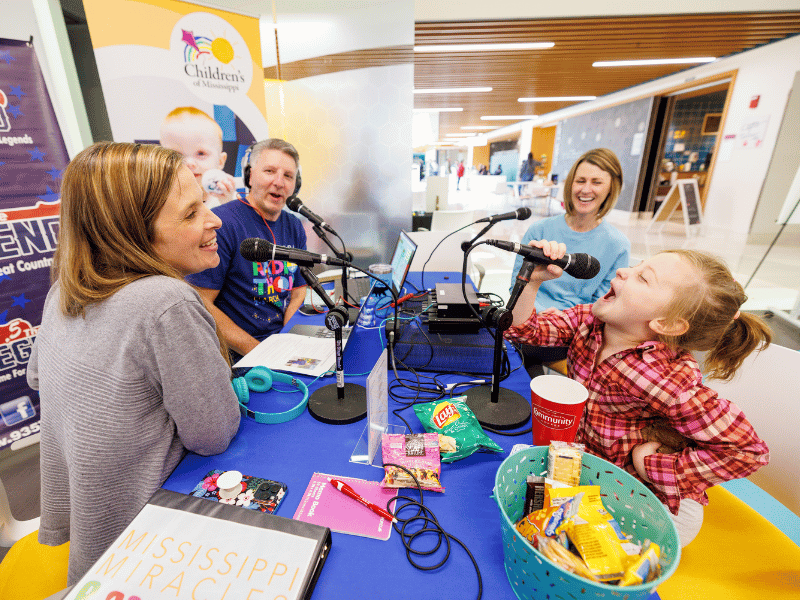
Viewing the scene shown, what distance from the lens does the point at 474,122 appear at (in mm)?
14633

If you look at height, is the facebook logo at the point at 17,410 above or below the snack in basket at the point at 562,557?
below

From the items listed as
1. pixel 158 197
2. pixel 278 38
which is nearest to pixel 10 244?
pixel 158 197

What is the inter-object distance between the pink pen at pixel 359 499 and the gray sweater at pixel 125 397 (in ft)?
1.02

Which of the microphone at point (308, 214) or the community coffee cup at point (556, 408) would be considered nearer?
the community coffee cup at point (556, 408)

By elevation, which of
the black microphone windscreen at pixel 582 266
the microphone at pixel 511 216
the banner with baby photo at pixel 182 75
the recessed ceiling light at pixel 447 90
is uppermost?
the recessed ceiling light at pixel 447 90

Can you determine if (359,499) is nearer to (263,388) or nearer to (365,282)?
(263,388)

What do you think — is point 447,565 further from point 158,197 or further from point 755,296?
point 755,296

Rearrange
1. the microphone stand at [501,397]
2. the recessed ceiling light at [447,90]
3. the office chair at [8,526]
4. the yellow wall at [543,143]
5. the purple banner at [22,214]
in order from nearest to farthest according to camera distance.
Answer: the microphone stand at [501,397], the office chair at [8,526], the purple banner at [22,214], the recessed ceiling light at [447,90], the yellow wall at [543,143]

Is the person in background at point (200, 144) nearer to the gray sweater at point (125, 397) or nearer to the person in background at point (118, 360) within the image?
the person in background at point (118, 360)

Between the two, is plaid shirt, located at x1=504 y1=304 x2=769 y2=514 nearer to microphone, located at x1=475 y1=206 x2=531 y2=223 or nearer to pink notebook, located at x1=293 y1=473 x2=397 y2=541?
microphone, located at x1=475 y1=206 x2=531 y2=223

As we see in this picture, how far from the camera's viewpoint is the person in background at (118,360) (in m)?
0.77

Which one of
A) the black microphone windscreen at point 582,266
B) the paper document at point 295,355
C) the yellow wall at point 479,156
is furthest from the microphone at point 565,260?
the yellow wall at point 479,156

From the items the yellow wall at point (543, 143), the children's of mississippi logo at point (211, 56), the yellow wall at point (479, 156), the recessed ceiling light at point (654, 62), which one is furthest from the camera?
the yellow wall at point (479, 156)

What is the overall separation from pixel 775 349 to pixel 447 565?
1.17 m
